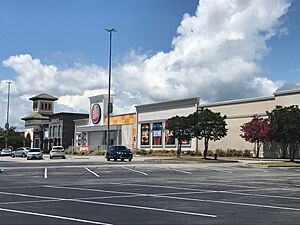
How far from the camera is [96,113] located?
91.8 m

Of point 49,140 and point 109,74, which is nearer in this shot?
point 109,74

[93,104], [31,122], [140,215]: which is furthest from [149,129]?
[140,215]

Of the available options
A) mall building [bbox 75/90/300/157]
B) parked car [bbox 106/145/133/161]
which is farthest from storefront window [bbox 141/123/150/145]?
parked car [bbox 106/145/133/161]

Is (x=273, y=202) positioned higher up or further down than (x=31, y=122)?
further down

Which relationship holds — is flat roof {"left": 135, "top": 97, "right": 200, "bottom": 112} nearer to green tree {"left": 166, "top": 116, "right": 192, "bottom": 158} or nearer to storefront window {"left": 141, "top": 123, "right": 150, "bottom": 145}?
storefront window {"left": 141, "top": 123, "right": 150, "bottom": 145}

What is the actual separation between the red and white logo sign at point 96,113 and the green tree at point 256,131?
130 feet

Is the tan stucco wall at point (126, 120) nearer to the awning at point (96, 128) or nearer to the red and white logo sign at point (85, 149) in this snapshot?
the awning at point (96, 128)

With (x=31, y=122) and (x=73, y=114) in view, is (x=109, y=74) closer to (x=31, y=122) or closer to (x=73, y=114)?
(x=73, y=114)

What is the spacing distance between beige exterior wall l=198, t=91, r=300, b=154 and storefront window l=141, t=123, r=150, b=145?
1422 centimetres

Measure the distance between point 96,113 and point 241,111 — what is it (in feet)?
121

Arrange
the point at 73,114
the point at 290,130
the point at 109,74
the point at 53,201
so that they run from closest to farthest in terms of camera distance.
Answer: the point at 53,201 → the point at 290,130 → the point at 109,74 → the point at 73,114

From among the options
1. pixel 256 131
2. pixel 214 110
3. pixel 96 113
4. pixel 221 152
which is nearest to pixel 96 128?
pixel 96 113

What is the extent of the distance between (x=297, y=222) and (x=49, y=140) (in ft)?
333

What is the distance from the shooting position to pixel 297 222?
10.6 metres
